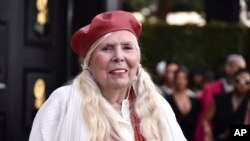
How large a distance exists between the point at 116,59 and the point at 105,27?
0.16 metres

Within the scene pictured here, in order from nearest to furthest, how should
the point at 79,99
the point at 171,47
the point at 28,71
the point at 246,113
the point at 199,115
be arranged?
the point at 79,99 < the point at 28,71 < the point at 246,113 < the point at 199,115 < the point at 171,47

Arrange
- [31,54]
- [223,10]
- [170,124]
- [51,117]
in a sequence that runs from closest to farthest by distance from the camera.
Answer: [51,117] → [170,124] → [31,54] → [223,10]

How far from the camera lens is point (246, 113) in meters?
8.23

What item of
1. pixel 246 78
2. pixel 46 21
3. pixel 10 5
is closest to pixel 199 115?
pixel 246 78

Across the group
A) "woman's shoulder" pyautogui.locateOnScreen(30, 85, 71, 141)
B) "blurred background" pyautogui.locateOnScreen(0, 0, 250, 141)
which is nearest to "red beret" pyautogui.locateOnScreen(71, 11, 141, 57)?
"woman's shoulder" pyautogui.locateOnScreen(30, 85, 71, 141)

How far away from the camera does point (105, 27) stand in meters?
3.77

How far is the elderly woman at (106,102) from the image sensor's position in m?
3.71

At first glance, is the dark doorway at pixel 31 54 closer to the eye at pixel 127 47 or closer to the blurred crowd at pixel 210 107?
the blurred crowd at pixel 210 107

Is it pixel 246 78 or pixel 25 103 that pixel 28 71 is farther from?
pixel 246 78

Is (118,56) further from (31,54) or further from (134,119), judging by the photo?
(31,54)

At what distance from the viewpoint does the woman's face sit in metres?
3.77

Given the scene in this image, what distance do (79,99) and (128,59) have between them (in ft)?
0.96

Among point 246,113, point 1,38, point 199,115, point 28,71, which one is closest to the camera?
point 1,38

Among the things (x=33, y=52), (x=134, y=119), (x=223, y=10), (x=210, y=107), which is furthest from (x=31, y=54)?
(x=223, y=10)
